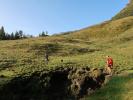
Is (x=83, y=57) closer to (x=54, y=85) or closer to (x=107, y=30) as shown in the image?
(x=54, y=85)

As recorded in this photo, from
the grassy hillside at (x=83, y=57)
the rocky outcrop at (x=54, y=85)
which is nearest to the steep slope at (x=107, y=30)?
the grassy hillside at (x=83, y=57)

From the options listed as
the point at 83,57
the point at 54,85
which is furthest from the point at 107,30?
the point at 54,85

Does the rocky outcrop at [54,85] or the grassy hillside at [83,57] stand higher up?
the grassy hillside at [83,57]

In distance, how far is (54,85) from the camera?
5125 centimetres

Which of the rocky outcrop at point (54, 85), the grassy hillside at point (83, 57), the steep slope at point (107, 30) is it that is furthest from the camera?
the steep slope at point (107, 30)

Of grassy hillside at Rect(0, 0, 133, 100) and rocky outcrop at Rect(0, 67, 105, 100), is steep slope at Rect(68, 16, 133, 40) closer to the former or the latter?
grassy hillside at Rect(0, 0, 133, 100)

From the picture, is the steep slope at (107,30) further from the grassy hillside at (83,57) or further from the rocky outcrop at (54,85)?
the rocky outcrop at (54,85)

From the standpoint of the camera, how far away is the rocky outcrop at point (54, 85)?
156 feet

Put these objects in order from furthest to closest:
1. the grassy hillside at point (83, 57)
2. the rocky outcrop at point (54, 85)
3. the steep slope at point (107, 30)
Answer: the steep slope at point (107, 30) < the rocky outcrop at point (54, 85) < the grassy hillside at point (83, 57)

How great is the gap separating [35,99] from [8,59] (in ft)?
78.5

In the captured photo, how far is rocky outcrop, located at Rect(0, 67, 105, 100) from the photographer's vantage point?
47500 millimetres

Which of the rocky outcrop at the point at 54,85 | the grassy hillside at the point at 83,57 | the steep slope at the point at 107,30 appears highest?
the steep slope at the point at 107,30

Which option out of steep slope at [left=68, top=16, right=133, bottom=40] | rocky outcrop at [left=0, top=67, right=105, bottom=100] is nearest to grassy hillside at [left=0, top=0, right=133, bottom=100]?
steep slope at [left=68, top=16, right=133, bottom=40]

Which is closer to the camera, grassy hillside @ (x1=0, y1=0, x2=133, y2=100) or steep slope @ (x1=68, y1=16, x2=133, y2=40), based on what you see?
grassy hillside @ (x1=0, y1=0, x2=133, y2=100)
